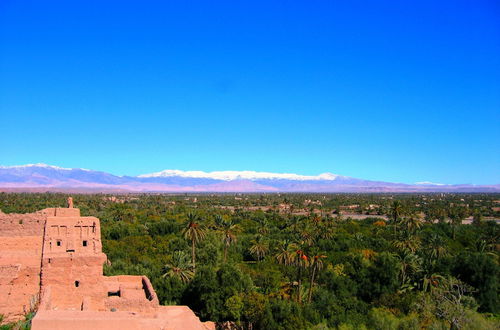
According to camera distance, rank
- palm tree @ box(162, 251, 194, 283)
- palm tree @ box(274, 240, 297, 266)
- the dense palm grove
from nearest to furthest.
A: the dense palm grove
palm tree @ box(162, 251, 194, 283)
palm tree @ box(274, 240, 297, 266)

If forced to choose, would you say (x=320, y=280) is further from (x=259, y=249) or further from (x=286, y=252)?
(x=259, y=249)

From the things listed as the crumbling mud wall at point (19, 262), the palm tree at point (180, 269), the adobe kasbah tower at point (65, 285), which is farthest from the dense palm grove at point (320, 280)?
the crumbling mud wall at point (19, 262)

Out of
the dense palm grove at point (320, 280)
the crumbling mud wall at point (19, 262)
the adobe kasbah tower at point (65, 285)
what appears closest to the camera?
the adobe kasbah tower at point (65, 285)

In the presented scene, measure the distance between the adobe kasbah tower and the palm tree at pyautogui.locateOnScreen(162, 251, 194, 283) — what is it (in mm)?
8375

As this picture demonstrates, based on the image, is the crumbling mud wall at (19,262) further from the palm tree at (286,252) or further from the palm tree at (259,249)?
the palm tree at (259,249)

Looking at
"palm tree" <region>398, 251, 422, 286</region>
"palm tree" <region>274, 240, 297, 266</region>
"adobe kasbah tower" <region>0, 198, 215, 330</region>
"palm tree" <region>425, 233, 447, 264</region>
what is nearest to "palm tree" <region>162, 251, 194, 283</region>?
"adobe kasbah tower" <region>0, 198, 215, 330</region>

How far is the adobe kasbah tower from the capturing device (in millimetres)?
16547

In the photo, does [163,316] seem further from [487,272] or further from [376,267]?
[487,272]

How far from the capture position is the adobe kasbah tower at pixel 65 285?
54.3ft

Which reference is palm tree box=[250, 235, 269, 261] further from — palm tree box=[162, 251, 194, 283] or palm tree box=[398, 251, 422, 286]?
palm tree box=[398, 251, 422, 286]

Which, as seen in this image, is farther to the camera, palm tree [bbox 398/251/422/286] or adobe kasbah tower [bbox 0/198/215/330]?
palm tree [bbox 398/251/422/286]

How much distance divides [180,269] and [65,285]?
14130mm

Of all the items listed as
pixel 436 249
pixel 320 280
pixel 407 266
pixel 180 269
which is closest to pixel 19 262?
pixel 180 269

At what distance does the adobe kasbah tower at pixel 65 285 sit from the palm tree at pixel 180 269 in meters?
8.38
